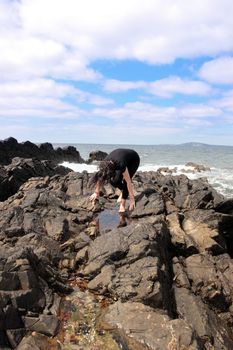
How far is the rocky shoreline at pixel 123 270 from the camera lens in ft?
21.0

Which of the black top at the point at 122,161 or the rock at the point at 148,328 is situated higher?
the black top at the point at 122,161

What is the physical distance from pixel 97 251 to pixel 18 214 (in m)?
3.67

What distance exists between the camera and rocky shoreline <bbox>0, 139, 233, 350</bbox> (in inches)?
252

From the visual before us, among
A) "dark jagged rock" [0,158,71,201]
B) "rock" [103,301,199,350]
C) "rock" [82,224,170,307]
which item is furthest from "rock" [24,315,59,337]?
"dark jagged rock" [0,158,71,201]

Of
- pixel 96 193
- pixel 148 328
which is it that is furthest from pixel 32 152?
pixel 148 328

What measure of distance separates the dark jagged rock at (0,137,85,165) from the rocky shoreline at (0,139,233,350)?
35.8 m

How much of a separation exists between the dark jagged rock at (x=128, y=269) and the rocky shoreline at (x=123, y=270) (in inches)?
0.8

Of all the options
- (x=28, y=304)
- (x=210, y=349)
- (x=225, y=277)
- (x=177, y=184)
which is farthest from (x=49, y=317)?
(x=177, y=184)

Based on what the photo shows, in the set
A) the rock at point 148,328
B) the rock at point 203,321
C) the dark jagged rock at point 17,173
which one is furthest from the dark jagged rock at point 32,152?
the rock at point 148,328

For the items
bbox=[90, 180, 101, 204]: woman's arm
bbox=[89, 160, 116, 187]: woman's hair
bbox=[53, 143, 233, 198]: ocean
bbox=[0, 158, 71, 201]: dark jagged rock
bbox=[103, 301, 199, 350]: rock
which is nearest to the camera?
bbox=[103, 301, 199, 350]: rock

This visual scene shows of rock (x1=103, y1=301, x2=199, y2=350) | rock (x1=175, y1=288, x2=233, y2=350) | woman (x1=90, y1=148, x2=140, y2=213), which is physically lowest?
rock (x1=175, y1=288, x2=233, y2=350)

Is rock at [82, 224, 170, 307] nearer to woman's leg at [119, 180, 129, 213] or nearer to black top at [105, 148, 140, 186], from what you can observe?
black top at [105, 148, 140, 186]

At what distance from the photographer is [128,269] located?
8.12 m

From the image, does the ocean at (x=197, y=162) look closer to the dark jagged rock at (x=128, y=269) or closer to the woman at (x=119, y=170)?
the dark jagged rock at (x=128, y=269)
